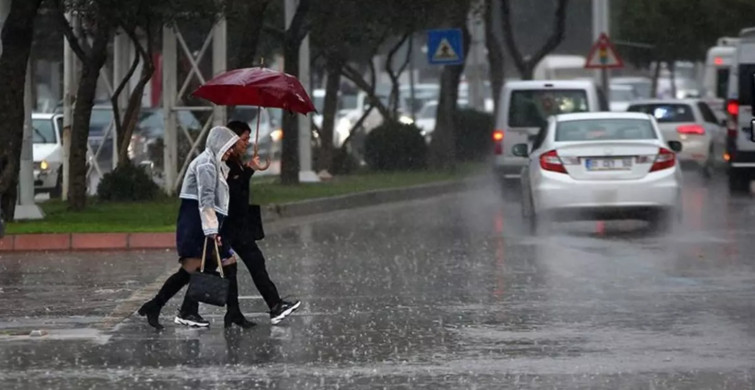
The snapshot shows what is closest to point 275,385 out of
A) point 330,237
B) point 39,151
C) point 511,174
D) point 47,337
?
point 47,337

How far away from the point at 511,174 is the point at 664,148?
22.8 ft

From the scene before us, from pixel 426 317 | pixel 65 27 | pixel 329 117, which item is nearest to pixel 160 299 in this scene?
pixel 426 317

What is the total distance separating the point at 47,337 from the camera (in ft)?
35.0

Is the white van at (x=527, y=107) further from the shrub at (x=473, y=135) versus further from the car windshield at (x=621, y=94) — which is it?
the car windshield at (x=621, y=94)

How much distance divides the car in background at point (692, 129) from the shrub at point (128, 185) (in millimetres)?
10943

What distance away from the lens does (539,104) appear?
25.4 metres

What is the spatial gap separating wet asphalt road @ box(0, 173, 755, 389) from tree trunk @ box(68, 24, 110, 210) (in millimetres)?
3477

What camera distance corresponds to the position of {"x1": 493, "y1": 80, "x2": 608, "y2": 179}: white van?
25297 millimetres

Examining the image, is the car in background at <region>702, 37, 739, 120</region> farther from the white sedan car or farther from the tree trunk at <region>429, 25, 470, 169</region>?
the white sedan car

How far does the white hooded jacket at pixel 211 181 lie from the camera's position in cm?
1077

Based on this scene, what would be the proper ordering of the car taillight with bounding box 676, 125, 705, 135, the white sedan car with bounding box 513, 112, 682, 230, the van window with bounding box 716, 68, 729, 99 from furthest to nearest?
the van window with bounding box 716, 68, 729, 99 < the car taillight with bounding box 676, 125, 705, 135 < the white sedan car with bounding box 513, 112, 682, 230

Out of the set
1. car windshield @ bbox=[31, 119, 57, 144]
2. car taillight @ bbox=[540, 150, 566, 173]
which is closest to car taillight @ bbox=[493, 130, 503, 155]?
car taillight @ bbox=[540, 150, 566, 173]

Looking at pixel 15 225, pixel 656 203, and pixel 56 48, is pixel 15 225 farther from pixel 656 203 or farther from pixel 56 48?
pixel 56 48

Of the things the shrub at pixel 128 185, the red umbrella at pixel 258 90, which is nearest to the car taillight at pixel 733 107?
the shrub at pixel 128 185
